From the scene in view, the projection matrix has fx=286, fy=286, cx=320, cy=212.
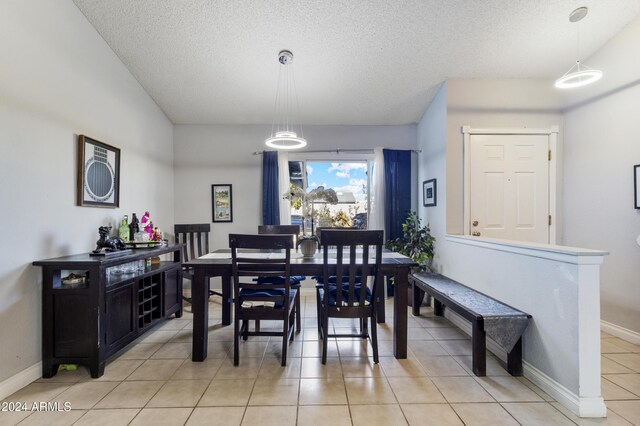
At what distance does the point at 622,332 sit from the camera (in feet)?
9.28

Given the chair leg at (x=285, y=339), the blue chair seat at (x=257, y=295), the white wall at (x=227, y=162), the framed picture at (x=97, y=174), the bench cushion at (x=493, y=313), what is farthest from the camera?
the white wall at (x=227, y=162)

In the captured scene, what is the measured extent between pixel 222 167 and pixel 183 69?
1.53m

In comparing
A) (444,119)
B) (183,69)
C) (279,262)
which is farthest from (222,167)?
(444,119)

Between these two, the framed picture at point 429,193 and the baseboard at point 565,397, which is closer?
the baseboard at point 565,397

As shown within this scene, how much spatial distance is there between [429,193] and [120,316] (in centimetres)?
376

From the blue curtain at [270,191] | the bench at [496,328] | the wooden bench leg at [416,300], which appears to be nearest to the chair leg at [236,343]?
the bench at [496,328]

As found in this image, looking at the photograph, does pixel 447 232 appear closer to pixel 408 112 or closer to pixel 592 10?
pixel 408 112

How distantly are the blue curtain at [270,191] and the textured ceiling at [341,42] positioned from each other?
907 millimetres

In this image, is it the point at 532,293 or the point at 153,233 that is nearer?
the point at 532,293

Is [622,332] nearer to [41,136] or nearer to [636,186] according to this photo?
[636,186]

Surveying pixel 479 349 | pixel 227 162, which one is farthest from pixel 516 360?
pixel 227 162

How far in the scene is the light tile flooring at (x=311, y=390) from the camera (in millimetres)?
1706

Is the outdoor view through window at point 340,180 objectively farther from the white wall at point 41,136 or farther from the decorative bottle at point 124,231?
the white wall at point 41,136

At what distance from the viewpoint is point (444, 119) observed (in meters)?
3.54
